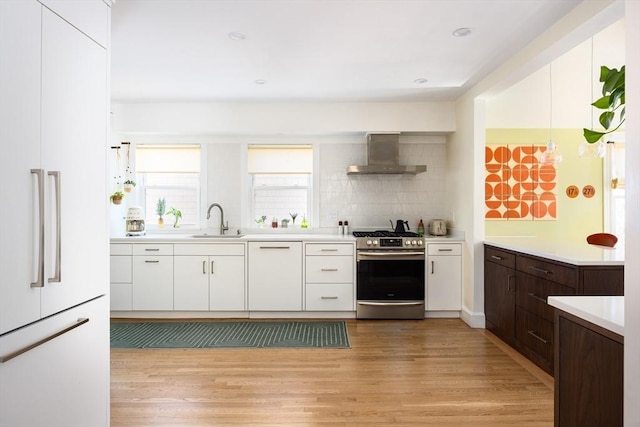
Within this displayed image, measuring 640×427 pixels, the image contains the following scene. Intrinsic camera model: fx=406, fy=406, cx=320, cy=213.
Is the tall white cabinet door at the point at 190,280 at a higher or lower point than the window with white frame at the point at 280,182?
lower

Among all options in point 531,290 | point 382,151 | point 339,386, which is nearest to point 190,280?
point 339,386

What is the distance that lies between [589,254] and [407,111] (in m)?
2.60

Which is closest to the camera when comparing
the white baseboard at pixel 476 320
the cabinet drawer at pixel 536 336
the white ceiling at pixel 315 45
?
the white ceiling at pixel 315 45

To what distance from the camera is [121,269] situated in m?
4.54

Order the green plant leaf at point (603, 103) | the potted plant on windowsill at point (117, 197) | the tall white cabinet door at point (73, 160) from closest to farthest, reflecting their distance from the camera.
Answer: the green plant leaf at point (603, 103)
the tall white cabinet door at point (73, 160)
the potted plant on windowsill at point (117, 197)

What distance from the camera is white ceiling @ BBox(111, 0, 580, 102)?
8.36 ft

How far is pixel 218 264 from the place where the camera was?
14.9 feet

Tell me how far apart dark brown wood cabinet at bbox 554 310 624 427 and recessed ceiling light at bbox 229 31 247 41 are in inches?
103

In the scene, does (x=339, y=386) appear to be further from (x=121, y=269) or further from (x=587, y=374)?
(x=121, y=269)

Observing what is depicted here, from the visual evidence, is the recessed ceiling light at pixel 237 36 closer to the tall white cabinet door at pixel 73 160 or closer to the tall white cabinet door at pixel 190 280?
the tall white cabinet door at pixel 73 160

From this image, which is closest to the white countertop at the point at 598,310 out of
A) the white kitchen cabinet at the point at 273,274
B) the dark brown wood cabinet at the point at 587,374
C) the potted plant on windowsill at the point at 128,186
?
the dark brown wood cabinet at the point at 587,374

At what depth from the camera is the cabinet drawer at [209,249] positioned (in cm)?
454

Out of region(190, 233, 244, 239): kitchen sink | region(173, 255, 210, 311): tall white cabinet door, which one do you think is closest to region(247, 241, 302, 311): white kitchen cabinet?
region(190, 233, 244, 239): kitchen sink

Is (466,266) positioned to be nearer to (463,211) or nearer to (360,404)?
(463,211)
